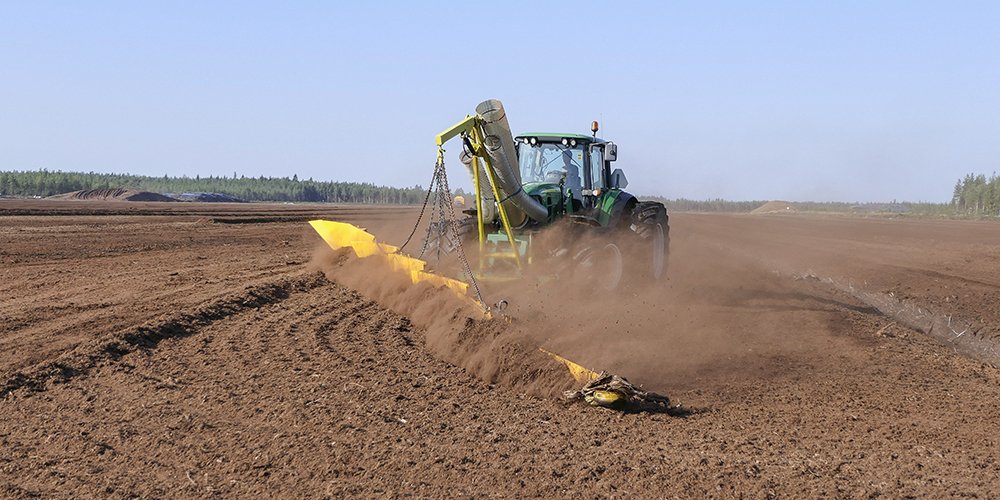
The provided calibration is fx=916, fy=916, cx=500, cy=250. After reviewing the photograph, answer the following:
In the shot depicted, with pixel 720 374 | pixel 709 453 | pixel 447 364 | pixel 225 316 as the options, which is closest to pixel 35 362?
pixel 225 316

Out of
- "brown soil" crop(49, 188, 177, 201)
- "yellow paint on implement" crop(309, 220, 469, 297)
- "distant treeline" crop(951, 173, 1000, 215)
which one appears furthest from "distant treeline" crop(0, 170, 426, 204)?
"yellow paint on implement" crop(309, 220, 469, 297)

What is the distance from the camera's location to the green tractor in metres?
11.1

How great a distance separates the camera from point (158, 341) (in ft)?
29.2

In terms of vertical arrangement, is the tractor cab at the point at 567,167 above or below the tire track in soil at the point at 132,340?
above

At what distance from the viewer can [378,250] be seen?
1315 centimetres

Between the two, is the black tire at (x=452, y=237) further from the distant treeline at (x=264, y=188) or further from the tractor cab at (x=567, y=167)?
the distant treeline at (x=264, y=188)

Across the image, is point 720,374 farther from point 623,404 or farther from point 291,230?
point 291,230

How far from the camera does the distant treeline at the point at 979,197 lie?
9588 centimetres

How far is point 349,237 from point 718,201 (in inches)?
5201

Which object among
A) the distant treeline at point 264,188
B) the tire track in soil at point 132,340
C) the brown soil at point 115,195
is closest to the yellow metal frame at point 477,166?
the tire track in soil at point 132,340

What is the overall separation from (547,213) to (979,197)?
10238cm

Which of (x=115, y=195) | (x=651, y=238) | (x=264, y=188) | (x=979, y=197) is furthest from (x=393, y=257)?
(x=264, y=188)

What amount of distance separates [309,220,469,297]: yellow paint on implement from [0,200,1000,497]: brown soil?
347mm

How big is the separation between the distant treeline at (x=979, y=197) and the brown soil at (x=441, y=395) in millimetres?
90628
